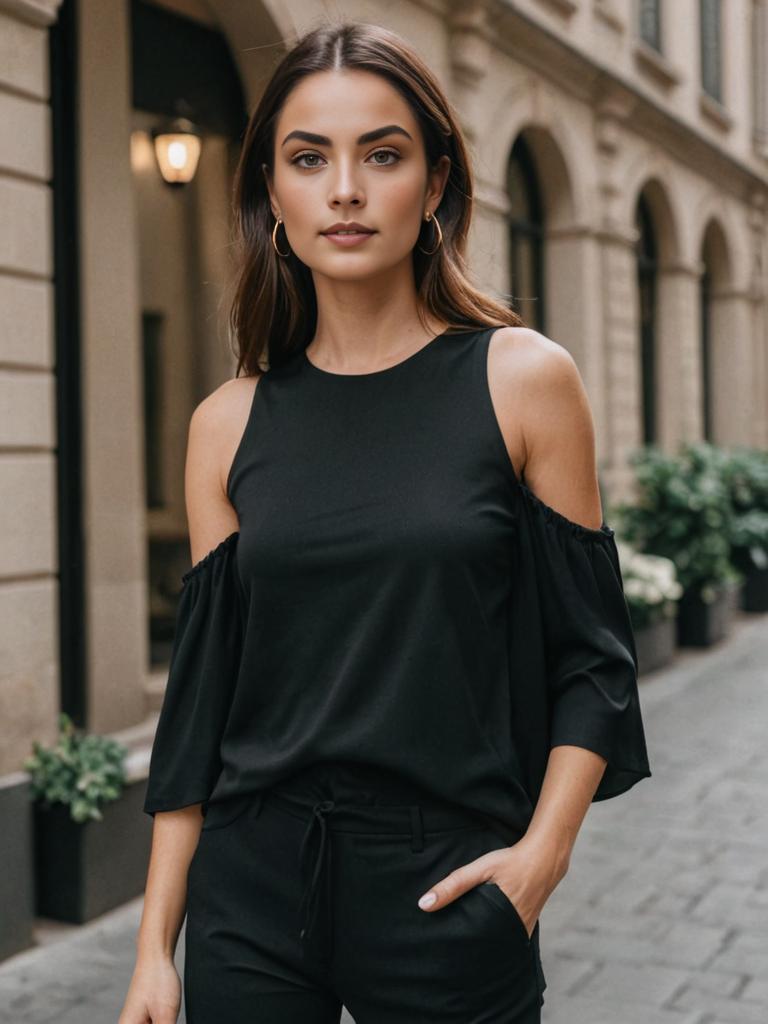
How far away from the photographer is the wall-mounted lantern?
7.40 meters

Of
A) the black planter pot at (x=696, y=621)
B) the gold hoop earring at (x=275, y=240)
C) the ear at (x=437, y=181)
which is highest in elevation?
the ear at (x=437, y=181)

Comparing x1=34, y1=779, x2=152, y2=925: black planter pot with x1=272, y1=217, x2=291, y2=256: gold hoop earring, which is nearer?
x1=272, y1=217, x2=291, y2=256: gold hoop earring

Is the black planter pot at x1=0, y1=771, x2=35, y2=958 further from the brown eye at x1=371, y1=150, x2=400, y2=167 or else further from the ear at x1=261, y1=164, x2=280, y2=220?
the brown eye at x1=371, y1=150, x2=400, y2=167

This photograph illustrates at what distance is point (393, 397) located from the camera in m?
1.82

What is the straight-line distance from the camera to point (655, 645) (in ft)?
35.6

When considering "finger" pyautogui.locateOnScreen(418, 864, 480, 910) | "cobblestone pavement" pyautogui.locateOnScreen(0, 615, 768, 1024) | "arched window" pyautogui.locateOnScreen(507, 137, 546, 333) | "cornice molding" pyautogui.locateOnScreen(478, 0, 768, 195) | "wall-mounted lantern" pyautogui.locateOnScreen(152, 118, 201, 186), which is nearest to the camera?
"finger" pyautogui.locateOnScreen(418, 864, 480, 910)

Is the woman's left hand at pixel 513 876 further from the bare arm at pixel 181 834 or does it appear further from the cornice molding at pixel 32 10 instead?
the cornice molding at pixel 32 10

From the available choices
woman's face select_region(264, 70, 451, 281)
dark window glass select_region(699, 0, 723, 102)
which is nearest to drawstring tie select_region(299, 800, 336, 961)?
woman's face select_region(264, 70, 451, 281)

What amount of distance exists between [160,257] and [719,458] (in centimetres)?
612

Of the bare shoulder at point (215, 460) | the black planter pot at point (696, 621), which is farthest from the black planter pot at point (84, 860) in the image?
the black planter pot at point (696, 621)

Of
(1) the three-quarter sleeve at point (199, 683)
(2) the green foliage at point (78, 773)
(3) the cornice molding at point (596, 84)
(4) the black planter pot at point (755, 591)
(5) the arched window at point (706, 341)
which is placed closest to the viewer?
(1) the three-quarter sleeve at point (199, 683)

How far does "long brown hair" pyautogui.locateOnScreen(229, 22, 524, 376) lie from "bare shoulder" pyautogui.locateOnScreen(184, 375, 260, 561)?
6 centimetres

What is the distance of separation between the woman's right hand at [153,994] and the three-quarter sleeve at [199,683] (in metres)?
0.20

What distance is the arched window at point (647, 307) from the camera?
48.7 ft
